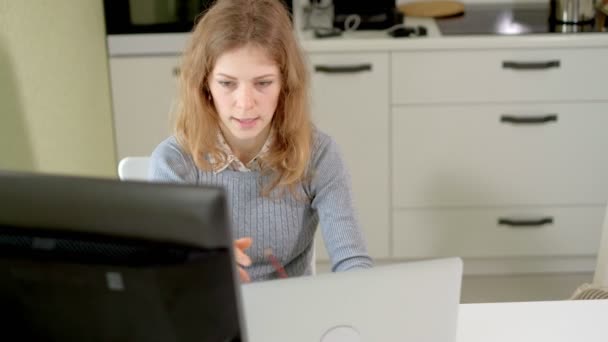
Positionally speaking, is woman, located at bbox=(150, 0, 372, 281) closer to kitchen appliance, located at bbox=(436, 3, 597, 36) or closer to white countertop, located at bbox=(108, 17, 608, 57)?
white countertop, located at bbox=(108, 17, 608, 57)

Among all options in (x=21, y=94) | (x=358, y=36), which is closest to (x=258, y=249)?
(x=21, y=94)

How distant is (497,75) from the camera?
306 cm

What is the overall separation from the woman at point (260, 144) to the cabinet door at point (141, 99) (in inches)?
52.3

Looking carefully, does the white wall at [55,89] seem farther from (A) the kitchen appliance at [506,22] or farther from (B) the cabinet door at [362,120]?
(A) the kitchen appliance at [506,22]

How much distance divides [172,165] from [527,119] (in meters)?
1.63

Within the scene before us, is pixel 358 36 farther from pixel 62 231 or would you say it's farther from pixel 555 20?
pixel 62 231

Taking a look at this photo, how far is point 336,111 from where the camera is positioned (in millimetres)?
3121

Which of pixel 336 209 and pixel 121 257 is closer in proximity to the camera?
pixel 121 257

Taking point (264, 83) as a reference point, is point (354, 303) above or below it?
below

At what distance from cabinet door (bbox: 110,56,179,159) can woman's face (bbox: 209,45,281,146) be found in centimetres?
144

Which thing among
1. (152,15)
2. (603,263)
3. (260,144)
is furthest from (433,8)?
(260,144)

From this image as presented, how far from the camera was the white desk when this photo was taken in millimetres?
1516

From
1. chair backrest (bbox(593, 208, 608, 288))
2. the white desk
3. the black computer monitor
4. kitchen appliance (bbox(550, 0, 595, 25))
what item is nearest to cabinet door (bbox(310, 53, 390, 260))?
kitchen appliance (bbox(550, 0, 595, 25))

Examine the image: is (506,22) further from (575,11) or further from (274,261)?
(274,261)
